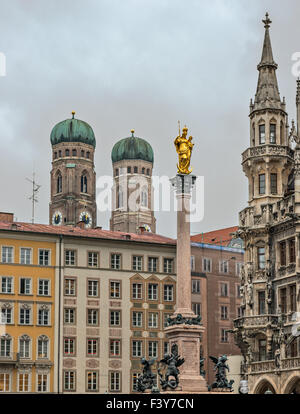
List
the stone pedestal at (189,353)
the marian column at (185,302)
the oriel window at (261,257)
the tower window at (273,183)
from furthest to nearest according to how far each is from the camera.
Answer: the tower window at (273,183) → the oriel window at (261,257) → the marian column at (185,302) → the stone pedestal at (189,353)

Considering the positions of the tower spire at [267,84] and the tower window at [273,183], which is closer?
the tower window at [273,183]

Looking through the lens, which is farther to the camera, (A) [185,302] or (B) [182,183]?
(B) [182,183]

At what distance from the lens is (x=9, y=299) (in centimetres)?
8744

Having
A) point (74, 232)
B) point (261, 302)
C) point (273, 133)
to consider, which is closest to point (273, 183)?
point (273, 133)

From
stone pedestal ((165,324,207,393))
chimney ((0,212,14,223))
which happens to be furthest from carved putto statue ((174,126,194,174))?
chimney ((0,212,14,223))

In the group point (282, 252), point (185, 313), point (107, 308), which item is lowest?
point (185, 313)

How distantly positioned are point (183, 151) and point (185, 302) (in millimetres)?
9769

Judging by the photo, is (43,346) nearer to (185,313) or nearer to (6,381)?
(6,381)

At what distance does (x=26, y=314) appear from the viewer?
8781cm

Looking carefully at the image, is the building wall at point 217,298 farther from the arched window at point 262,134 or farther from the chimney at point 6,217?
the arched window at point 262,134

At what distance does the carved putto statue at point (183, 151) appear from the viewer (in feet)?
202

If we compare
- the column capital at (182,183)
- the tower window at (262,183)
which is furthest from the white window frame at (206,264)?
the column capital at (182,183)

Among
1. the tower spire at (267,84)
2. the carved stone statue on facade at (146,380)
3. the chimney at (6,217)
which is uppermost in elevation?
the tower spire at (267,84)

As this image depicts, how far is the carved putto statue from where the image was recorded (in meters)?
61.6
